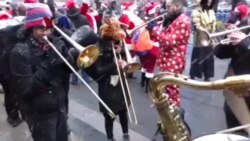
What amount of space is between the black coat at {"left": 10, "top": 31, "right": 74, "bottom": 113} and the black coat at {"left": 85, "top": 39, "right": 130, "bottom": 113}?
1.21 m

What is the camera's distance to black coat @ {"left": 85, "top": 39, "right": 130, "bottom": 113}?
191 inches

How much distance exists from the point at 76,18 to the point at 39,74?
5586 millimetres

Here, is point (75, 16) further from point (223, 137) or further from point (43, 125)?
point (223, 137)

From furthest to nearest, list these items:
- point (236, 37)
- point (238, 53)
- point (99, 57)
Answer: point (99, 57)
point (238, 53)
point (236, 37)

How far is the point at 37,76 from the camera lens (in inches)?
133

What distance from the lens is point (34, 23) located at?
3486 mm

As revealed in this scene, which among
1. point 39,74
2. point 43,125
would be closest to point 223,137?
point 39,74

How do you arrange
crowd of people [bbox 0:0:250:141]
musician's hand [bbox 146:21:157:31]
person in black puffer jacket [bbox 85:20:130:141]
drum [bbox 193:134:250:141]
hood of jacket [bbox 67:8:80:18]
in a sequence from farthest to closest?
hood of jacket [bbox 67:8:80:18], musician's hand [bbox 146:21:157:31], person in black puffer jacket [bbox 85:20:130:141], crowd of people [bbox 0:0:250:141], drum [bbox 193:134:250:141]

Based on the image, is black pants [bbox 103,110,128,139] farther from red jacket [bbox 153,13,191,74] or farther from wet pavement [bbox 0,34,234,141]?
red jacket [bbox 153,13,191,74]

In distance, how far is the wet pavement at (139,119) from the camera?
5586 mm

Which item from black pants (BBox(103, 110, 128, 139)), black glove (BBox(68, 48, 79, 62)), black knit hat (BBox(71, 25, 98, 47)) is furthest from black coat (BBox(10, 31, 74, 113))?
black pants (BBox(103, 110, 128, 139))

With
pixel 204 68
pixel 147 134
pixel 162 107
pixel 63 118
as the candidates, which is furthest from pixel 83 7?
pixel 162 107

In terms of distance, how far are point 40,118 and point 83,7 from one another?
6.53 metres

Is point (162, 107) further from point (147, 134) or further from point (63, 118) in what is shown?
point (147, 134)
